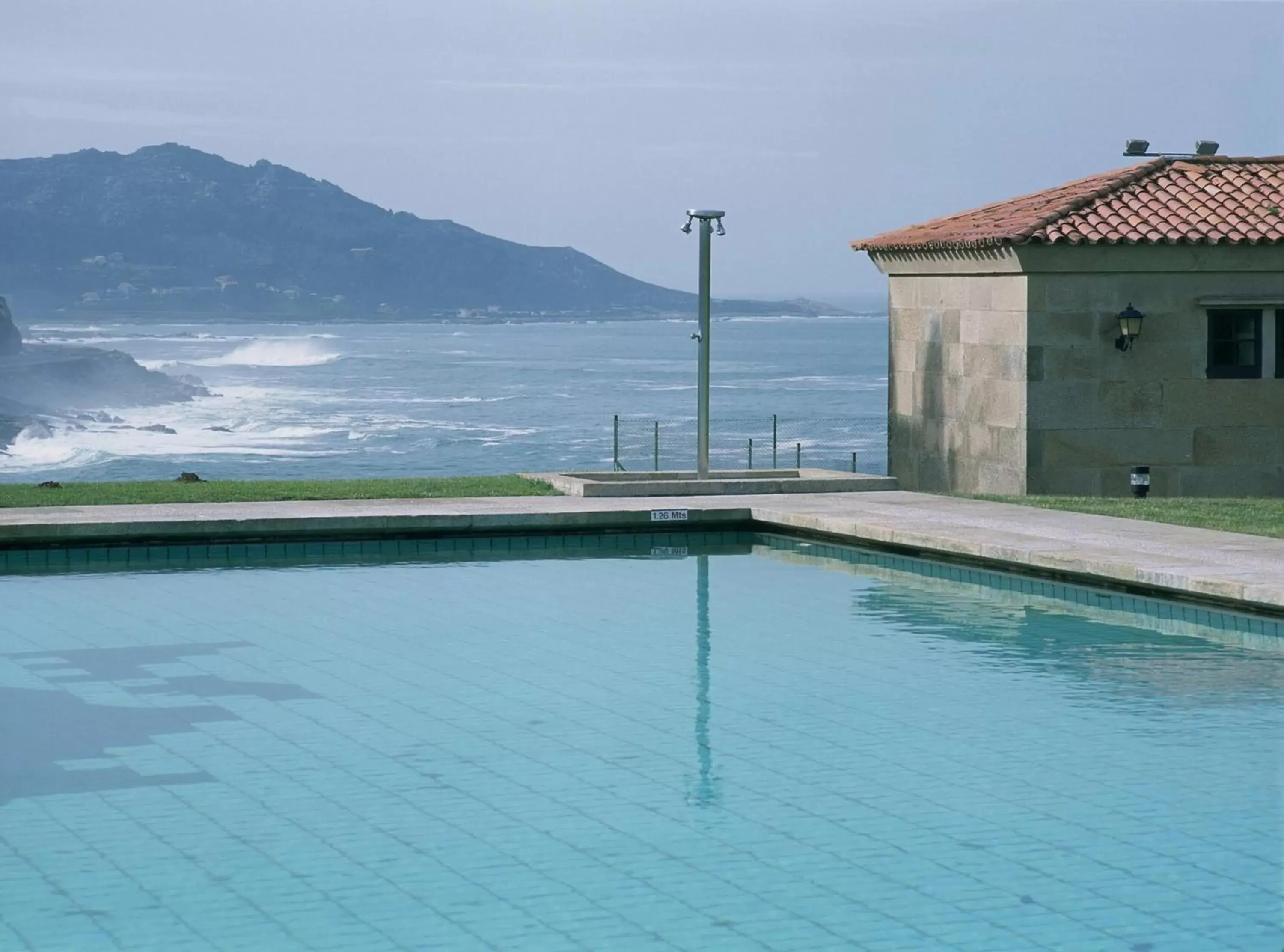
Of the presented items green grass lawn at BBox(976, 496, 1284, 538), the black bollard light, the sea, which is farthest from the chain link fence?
green grass lawn at BBox(976, 496, 1284, 538)

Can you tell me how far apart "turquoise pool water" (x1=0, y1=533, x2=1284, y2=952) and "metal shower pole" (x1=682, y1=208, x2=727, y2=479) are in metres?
3.64

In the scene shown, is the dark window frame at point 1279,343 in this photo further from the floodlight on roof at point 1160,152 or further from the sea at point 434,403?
the sea at point 434,403

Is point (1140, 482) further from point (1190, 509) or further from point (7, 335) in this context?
point (7, 335)

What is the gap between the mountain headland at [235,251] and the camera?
514 ft

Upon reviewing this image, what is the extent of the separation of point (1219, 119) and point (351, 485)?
A: 36.3m

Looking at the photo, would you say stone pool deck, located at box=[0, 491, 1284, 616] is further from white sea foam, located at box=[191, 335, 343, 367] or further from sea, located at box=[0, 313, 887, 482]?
white sea foam, located at box=[191, 335, 343, 367]

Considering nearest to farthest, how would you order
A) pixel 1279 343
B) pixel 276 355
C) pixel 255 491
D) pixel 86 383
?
pixel 255 491 < pixel 1279 343 < pixel 86 383 < pixel 276 355

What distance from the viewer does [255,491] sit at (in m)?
16.1

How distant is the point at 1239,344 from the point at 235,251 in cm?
15505

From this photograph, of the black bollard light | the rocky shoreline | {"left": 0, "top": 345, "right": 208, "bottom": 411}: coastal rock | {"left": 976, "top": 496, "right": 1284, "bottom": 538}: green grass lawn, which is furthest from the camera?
{"left": 0, "top": 345, "right": 208, "bottom": 411}: coastal rock

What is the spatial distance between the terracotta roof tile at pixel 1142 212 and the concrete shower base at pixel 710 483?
320cm

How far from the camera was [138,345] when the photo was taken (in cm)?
15288

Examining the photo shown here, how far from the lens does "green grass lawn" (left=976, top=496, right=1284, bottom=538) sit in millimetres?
14406

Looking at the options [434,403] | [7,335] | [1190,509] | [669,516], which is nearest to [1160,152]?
[1190,509]
